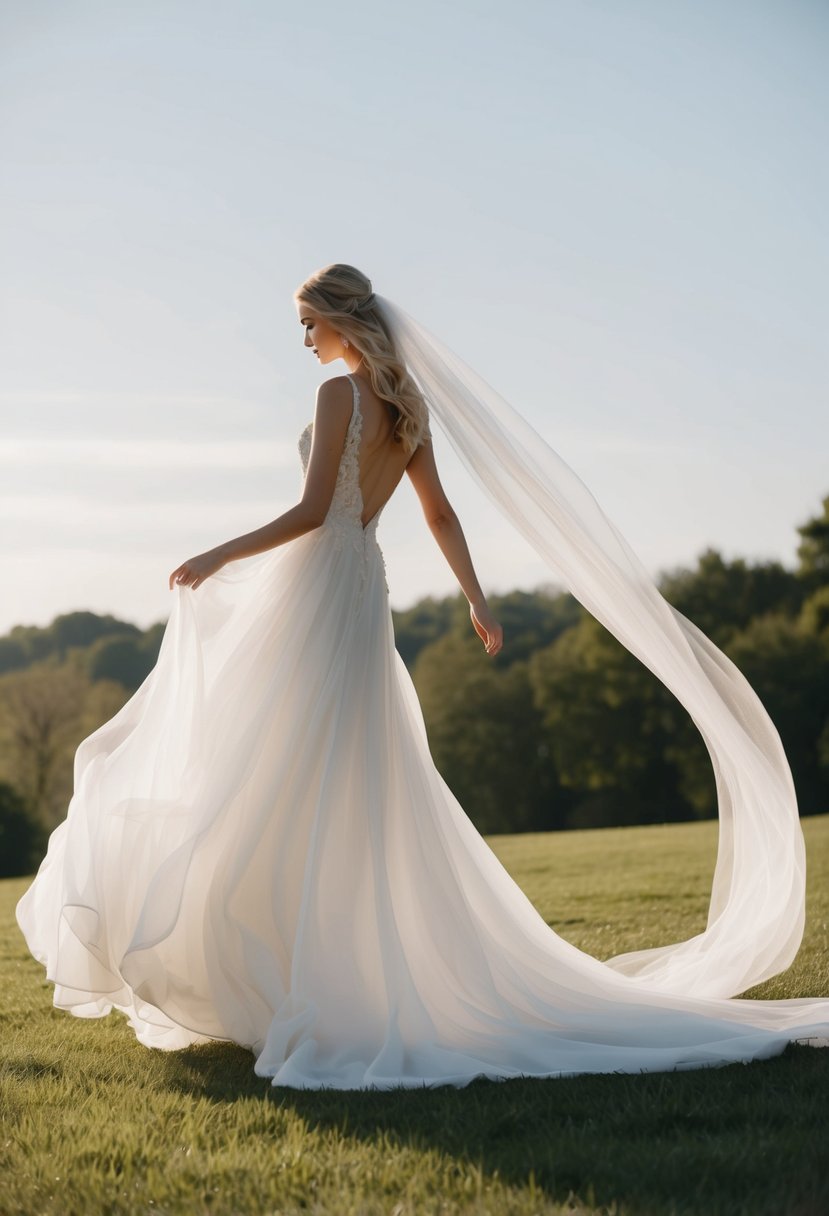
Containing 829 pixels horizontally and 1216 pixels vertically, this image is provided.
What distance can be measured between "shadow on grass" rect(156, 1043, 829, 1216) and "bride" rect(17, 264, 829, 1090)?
→ 6.0 inches

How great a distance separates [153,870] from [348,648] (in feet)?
4.11

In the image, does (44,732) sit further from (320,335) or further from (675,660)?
(675,660)

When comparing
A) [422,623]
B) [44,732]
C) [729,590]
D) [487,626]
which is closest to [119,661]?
[44,732]

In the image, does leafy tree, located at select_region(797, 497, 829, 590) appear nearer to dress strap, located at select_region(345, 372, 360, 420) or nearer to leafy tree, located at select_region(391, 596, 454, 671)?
leafy tree, located at select_region(391, 596, 454, 671)

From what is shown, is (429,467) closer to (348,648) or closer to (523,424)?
(523,424)

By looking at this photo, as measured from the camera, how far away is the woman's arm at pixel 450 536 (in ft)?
18.1

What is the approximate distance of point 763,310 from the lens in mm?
42250

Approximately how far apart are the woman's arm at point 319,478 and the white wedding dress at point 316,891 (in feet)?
0.24

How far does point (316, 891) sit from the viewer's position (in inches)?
178

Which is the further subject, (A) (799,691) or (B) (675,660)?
(A) (799,691)

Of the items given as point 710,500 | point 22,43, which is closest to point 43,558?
point 710,500

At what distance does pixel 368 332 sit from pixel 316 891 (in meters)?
2.52

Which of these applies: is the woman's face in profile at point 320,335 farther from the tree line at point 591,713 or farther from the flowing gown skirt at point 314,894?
the tree line at point 591,713

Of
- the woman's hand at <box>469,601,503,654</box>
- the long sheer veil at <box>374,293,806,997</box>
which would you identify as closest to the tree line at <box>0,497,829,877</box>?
the long sheer veil at <box>374,293,806,997</box>
